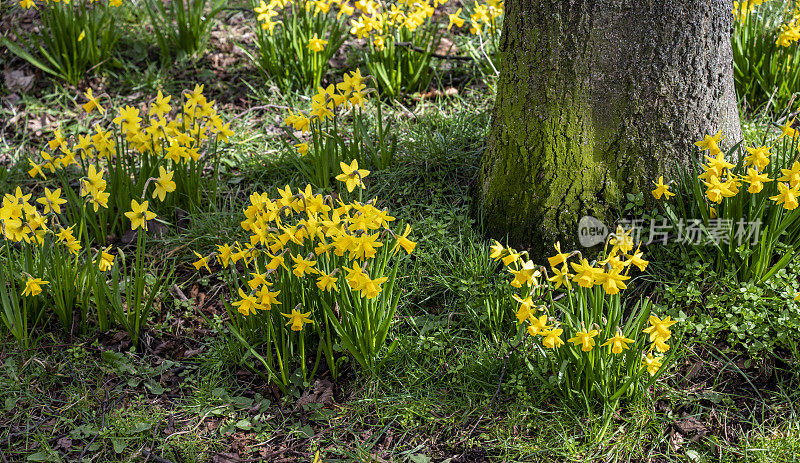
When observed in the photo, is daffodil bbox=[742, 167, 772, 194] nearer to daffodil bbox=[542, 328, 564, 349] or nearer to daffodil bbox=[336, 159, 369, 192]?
daffodil bbox=[542, 328, 564, 349]

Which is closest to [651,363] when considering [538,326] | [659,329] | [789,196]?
[659,329]

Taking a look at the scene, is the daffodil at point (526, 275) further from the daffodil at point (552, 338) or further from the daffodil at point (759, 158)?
the daffodil at point (759, 158)

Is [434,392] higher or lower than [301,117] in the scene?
lower

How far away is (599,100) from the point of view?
255 centimetres

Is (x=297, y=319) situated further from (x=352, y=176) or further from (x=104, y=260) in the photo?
(x=104, y=260)

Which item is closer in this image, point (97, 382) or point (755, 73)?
point (97, 382)

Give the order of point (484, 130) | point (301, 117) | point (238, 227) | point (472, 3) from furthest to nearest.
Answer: point (472, 3) → point (484, 130) → point (238, 227) → point (301, 117)

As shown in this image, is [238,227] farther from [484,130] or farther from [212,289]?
[484,130]

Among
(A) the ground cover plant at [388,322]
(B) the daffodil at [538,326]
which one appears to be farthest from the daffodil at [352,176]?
(B) the daffodil at [538,326]

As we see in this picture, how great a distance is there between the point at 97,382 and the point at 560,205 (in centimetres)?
188

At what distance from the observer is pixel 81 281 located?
8.53 ft

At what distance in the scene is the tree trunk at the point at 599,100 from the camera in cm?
246

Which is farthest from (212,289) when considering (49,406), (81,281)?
(49,406)

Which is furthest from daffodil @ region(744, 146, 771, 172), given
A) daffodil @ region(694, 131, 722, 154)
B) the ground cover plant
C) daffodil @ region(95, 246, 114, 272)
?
daffodil @ region(95, 246, 114, 272)
